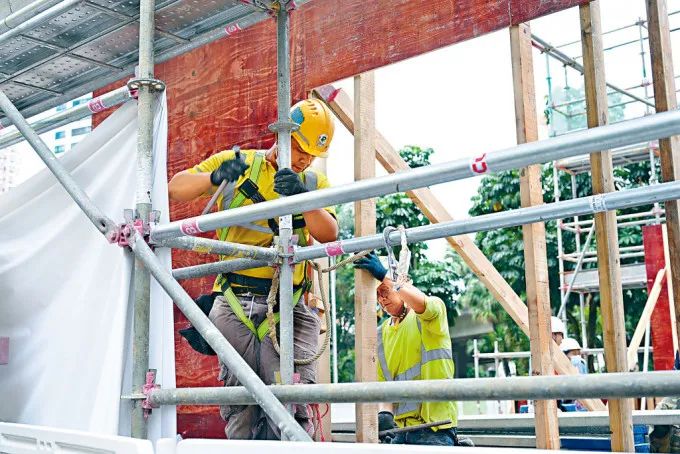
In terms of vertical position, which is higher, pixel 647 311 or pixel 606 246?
pixel 647 311

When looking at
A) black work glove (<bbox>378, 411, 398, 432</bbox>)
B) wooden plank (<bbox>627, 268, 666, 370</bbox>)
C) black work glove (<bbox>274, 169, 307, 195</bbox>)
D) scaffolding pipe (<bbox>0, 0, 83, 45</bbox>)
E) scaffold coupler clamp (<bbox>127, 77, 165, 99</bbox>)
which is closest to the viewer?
scaffold coupler clamp (<bbox>127, 77, 165, 99</bbox>)

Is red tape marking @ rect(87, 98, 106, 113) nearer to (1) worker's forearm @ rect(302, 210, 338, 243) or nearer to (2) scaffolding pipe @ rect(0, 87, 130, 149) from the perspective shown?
(2) scaffolding pipe @ rect(0, 87, 130, 149)

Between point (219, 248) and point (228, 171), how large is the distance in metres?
0.57

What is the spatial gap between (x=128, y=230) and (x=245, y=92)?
9.52 feet

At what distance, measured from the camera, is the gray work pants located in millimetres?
3895

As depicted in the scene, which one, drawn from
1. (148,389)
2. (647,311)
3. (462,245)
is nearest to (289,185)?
(148,389)

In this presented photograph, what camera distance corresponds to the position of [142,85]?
3.16 meters

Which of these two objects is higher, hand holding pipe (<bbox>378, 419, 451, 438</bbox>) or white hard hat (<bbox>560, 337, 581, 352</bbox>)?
white hard hat (<bbox>560, 337, 581, 352</bbox>)

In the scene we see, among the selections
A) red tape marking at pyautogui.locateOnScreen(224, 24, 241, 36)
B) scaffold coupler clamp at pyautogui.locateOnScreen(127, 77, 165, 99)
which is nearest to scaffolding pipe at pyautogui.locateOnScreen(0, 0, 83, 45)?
scaffold coupler clamp at pyautogui.locateOnScreen(127, 77, 165, 99)

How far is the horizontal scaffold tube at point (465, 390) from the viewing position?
74.5 inches

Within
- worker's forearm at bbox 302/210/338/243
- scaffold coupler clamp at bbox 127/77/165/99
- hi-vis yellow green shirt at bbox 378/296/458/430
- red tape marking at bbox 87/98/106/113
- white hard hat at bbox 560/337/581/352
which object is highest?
red tape marking at bbox 87/98/106/113

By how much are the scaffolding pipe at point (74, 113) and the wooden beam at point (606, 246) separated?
93.0 inches

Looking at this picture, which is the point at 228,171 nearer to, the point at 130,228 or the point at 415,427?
the point at 130,228

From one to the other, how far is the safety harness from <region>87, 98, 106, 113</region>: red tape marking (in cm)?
76
